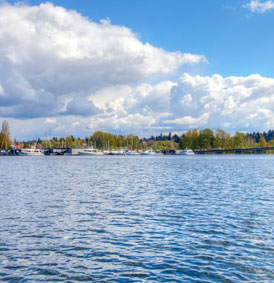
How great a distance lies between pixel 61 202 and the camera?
4050cm

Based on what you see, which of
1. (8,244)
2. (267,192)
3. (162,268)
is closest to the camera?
(162,268)

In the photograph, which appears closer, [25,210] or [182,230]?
[182,230]

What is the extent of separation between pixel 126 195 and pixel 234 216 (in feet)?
60.7

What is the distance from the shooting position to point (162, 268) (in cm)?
1819

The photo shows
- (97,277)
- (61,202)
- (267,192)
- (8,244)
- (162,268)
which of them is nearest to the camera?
(97,277)

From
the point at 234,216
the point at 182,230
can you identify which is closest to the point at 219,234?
the point at 182,230

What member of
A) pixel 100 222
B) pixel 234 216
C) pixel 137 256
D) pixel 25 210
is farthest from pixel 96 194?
pixel 137 256

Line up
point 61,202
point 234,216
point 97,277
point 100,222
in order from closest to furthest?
point 97,277
point 100,222
point 234,216
point 61,202

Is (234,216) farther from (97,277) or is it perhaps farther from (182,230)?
(97,277)

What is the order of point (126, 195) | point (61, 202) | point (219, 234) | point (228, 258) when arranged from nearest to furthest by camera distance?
point (228, 258)
point (219, 234)
point (61, 202)
point (126, 195)

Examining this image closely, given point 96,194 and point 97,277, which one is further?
point 96,194

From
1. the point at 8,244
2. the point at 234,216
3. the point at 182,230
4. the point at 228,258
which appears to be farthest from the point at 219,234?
the point at 8,244

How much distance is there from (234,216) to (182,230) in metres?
7.87

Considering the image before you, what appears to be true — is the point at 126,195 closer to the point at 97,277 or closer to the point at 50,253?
the point at 50,253
